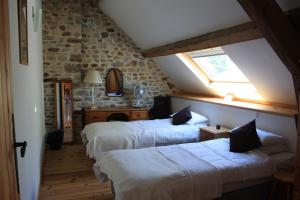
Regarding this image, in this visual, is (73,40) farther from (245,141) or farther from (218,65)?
(245,141)

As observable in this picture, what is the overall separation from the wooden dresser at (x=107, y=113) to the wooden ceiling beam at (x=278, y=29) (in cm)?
376

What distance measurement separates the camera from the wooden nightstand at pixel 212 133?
3999 mm

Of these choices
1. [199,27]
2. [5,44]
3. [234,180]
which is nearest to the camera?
[5,44]

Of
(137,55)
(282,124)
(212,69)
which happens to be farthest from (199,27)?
(137,55)

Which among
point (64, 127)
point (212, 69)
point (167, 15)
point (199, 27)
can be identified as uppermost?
point (167, 15)

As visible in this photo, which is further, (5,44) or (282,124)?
(282,124)

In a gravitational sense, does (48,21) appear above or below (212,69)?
above

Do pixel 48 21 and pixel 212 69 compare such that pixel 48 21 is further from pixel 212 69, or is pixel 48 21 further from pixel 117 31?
pixel 212 69

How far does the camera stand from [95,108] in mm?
5648

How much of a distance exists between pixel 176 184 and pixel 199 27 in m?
2.18

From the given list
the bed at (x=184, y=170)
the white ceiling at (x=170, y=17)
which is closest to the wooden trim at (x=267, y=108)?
the bed at (x=184, y=170)

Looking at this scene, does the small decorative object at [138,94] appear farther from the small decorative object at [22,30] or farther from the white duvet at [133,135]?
the small decorative object at [22,30]

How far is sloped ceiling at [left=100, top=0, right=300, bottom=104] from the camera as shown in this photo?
9.79 ft

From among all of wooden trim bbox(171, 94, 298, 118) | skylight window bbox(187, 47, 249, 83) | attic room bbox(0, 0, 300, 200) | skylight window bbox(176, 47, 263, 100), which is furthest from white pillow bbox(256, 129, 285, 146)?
skylight window bbox(187, 47, 249, 83)
